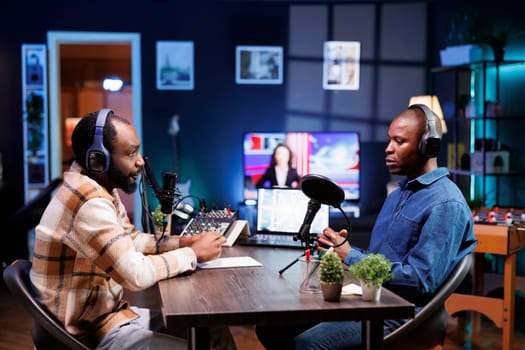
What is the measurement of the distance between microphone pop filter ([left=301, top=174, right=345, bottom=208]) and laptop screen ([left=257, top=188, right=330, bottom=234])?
73cm

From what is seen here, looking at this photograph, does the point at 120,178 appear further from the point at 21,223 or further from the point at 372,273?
the point at 21,223

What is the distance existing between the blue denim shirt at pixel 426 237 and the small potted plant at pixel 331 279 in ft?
1.28

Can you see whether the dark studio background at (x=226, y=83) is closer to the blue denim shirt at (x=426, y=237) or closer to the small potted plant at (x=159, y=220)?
the small potted plant at (x=159, y=220)

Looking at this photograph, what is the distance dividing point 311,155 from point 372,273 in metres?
5.25

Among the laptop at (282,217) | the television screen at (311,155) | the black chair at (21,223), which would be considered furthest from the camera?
the television screen at (311,155)

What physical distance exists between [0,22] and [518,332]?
5782 mm

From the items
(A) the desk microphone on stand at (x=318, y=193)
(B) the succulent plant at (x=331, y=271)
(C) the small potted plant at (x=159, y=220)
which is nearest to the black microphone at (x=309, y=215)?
(A) the desk microphone on stand at (x=318, y=193)

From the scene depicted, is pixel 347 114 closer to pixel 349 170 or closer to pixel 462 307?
pixel 349 170

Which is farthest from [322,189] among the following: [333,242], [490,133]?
[490,133]

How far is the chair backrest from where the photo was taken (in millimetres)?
2148

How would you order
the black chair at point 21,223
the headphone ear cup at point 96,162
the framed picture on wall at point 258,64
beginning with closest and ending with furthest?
the headphone ear cup at point 96,162, the black chair at point 21,223, the framed picture on wall at point 258,64

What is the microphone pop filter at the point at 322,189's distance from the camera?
7.63 feet

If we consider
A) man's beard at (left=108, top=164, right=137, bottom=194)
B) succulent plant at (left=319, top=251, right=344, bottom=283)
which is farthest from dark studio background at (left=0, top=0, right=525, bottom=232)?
succulent plant at (left=319, top=251, right=344, bottom=283)

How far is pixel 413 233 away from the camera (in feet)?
8.48
